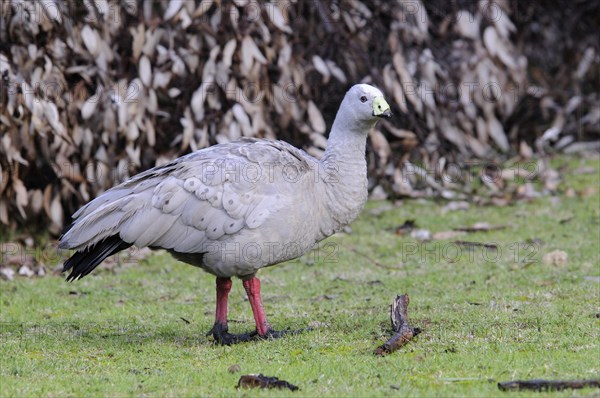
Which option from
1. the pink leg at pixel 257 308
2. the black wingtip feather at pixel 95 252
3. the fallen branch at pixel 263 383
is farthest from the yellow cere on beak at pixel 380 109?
the fallen branch at pixel 263 383

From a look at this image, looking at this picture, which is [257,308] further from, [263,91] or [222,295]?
[263,91]

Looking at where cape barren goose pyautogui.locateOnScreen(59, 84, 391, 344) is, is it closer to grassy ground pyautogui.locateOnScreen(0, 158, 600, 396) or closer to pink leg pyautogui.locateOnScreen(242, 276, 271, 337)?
pink leg pyautogui.locateOnScreen(242, 276, 271, 337)

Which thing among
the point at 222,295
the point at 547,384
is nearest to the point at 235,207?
the point at 222,295

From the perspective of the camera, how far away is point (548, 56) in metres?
13.9

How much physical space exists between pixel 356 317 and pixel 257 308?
838mm

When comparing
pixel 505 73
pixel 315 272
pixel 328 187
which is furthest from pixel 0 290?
pixel 505 73

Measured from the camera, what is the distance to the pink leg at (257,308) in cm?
657

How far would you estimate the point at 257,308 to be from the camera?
6617 mm

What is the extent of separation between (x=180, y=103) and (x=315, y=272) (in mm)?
2699

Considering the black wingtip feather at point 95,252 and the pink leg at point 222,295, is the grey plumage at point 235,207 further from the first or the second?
the pink leg at point 222,295

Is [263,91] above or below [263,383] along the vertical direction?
above

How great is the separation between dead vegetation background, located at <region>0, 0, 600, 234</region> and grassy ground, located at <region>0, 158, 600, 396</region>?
1102mm

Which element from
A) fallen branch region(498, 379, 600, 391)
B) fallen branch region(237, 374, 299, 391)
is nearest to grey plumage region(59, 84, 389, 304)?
fallen branch region(237, 374, 299, 391)

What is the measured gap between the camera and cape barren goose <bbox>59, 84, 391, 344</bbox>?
248 inches
